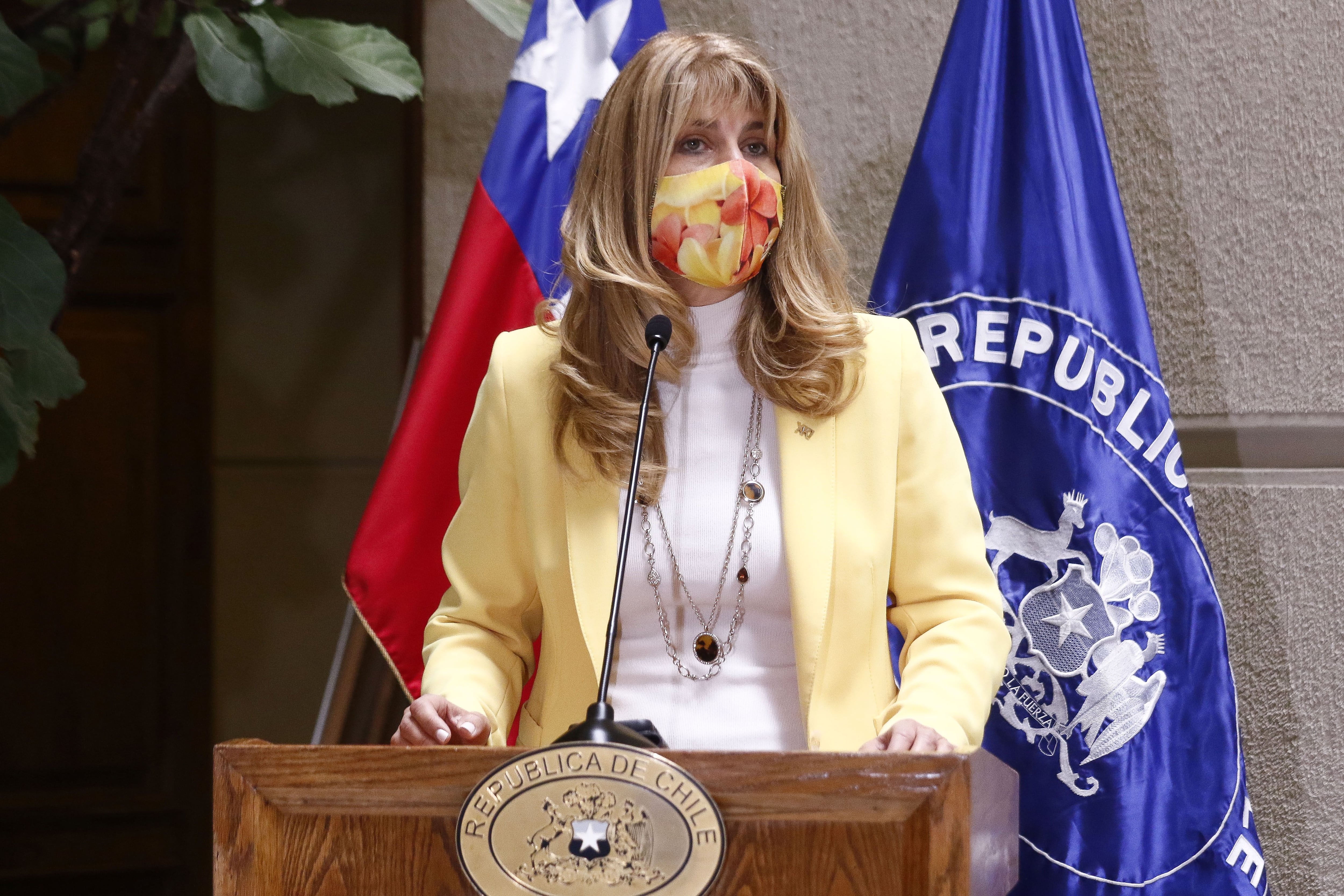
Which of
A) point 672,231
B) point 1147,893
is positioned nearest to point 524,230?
point 672,231

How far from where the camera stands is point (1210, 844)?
1689mm

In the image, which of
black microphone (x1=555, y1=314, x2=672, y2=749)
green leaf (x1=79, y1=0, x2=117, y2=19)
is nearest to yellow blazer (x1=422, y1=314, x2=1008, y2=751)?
black microphone (x1=555, y1=314, x2=672, y2=749)

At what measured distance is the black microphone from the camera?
33.1 inches

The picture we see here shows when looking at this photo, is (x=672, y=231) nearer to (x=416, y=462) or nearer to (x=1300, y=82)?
(x=416, y=462)

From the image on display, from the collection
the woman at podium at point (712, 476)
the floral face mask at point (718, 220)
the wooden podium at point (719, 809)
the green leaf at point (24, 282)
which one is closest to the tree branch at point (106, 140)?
the green leaf at point (24, 282)

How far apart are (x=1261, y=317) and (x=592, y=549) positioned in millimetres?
1151

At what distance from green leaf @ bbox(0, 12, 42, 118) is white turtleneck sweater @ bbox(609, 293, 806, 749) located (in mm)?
971

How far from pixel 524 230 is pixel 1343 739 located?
1.48m

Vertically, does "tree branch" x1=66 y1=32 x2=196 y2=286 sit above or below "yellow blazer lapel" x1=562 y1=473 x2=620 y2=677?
above

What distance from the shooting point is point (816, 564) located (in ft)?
4.24

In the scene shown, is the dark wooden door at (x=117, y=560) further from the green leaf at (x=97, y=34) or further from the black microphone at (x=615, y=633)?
the black microphone at (x=615, y=633)

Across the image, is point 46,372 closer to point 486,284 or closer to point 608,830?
point 486,284

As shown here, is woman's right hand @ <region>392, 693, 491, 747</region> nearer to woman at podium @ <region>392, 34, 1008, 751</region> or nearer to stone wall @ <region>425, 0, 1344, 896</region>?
woman at podium @ <region>392, 34, 1008, 751</region>

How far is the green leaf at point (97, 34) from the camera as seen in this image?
89.2 inches
